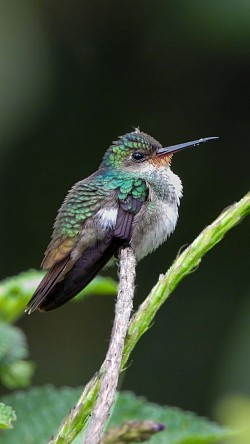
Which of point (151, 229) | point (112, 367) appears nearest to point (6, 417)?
point (112, 367)

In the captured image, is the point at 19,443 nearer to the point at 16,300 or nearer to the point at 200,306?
the point at 16,300

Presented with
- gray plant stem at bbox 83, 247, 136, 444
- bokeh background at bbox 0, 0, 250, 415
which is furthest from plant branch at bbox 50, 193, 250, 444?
bokeh background at bbox 0, 0, 250, 415

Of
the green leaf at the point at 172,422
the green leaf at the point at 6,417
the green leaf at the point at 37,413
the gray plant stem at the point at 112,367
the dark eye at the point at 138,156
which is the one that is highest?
the dark eye at the point at 138,156

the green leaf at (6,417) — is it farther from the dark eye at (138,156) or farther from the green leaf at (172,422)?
the dark eye at (138,156)

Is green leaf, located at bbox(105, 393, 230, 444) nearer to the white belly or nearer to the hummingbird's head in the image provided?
the white belly

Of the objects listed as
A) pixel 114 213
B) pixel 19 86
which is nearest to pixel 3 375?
pixel 114 213

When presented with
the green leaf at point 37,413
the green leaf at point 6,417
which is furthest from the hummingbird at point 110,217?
the green leaf at point 6,417

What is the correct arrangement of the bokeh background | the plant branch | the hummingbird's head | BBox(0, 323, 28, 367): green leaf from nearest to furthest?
the plant branch < BBox(0, 323, 28, 367): green leaf < the hummingbird's head < the bokeh background

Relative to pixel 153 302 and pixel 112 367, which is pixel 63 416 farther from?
pixel 112 367
